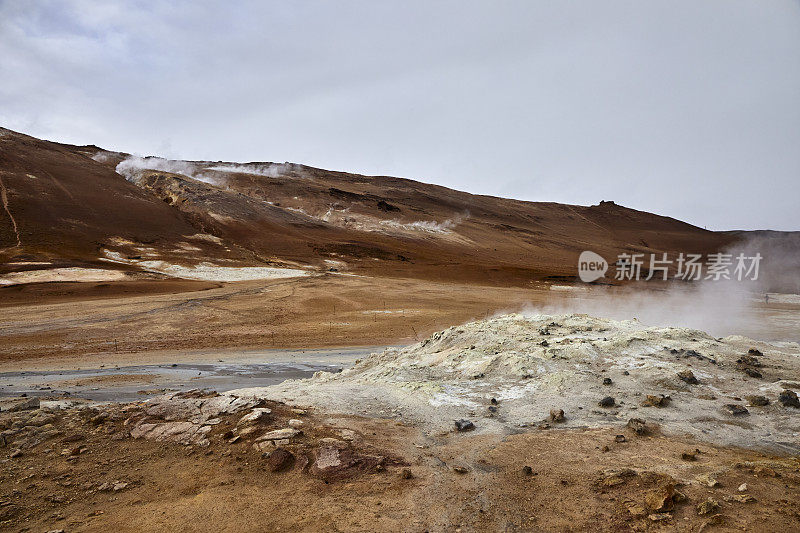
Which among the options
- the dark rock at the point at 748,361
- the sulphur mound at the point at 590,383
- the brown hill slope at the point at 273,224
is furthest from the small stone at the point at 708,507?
the brown hill slope at the point at 273,224

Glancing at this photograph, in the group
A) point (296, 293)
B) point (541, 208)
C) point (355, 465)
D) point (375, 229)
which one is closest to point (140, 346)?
point (296, 293)

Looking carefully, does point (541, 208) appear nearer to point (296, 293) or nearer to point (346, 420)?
point (296, 293)

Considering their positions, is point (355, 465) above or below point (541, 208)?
below

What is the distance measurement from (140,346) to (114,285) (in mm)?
14004

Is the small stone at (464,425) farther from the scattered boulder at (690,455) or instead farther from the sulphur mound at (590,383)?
the scattered boulder at (690,455)

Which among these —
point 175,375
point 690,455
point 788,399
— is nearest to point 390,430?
point 690,455

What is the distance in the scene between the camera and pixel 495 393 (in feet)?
22.3

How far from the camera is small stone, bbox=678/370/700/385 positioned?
255 inches

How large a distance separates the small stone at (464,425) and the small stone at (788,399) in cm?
392

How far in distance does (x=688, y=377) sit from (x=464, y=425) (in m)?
3.54

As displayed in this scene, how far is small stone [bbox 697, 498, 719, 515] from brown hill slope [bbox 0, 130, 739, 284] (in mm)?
34517

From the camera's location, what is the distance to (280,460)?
446 cm

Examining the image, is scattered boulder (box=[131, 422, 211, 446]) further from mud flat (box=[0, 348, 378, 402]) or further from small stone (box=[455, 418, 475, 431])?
mud flat (box=[0, 348, 378, 402])

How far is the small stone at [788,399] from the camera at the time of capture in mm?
5543
